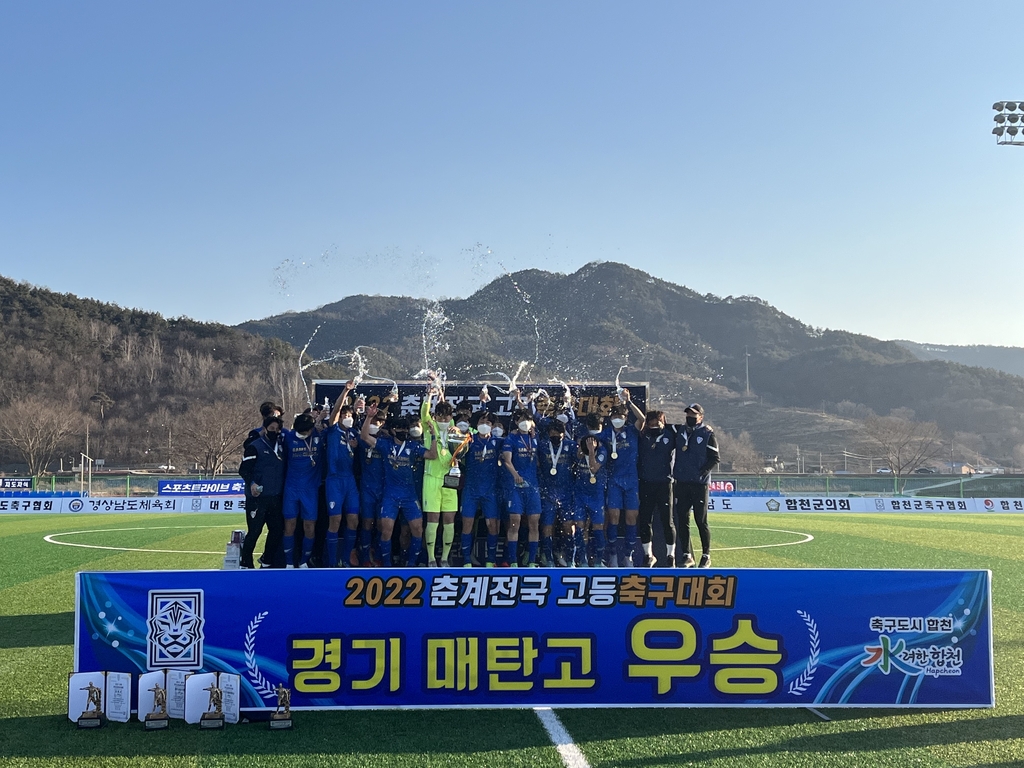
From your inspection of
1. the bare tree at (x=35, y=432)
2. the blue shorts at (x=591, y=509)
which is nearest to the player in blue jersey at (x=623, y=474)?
the blue shorts at (x=591, y=509)

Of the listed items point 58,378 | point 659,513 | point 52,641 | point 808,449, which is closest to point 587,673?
point 659,513

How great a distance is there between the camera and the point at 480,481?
975cm

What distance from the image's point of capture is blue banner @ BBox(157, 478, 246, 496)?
36125 mm

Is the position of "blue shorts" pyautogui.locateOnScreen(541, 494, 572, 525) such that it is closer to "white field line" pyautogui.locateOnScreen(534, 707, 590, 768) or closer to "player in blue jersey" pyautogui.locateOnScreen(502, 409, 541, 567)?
"player in blue jersey" pyautogui.locateOnScreen(502, 409, 541, 567)

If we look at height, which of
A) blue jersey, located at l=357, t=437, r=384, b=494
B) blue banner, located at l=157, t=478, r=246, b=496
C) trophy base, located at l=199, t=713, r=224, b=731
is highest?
blue jersey, located at l=357, t=437, r=384, b=494

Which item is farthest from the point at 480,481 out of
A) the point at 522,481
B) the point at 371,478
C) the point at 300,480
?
the point at 300,480

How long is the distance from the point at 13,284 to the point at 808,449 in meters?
97.1

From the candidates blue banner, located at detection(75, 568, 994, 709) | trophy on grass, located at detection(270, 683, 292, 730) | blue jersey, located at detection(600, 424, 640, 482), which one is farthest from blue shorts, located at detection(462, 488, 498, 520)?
trophy on grass, located at detection(270, 683, 292, 730)

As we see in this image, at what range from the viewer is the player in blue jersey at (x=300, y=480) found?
30.5 feet

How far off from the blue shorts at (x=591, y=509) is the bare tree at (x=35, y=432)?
68.8m

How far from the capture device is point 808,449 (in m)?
102

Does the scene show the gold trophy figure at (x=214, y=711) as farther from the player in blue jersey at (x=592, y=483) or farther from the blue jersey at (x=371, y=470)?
the player in blue jersey at (x=592, y=483)

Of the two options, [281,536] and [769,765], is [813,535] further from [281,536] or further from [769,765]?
[769,765]

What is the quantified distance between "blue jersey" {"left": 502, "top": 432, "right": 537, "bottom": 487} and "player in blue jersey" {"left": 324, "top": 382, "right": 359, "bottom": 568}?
6.04ft
